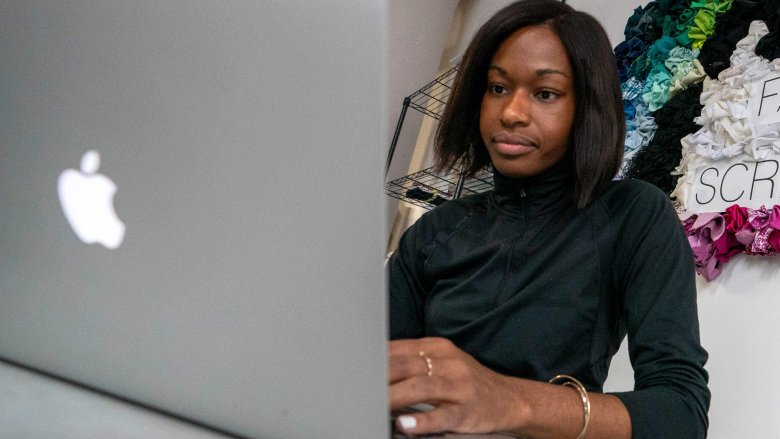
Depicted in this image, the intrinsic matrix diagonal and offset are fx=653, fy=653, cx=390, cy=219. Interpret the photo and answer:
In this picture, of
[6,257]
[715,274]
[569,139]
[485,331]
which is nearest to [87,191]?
[6,257]

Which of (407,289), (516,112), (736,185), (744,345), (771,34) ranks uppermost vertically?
(771,34)

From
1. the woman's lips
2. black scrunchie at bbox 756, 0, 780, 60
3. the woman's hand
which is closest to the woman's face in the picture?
the woman's lips

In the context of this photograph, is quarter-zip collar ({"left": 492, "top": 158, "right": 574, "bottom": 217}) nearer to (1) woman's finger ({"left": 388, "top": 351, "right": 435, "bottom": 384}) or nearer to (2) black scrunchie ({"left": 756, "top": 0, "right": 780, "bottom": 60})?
(1) woman's finger ({"left": 388, "top": 351, "right": 435, "bottom": 384})

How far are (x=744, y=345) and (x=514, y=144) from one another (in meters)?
0.74

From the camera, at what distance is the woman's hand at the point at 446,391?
0.44 meters

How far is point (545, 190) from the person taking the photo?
91cm

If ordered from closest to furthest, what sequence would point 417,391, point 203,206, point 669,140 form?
point 203,206
point 417,391
point 669,140

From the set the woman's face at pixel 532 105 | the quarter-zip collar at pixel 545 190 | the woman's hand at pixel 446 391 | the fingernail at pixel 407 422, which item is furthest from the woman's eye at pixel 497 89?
the fingernail at pixel 407 422

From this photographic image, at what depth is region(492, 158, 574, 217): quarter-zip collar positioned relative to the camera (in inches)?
35.7

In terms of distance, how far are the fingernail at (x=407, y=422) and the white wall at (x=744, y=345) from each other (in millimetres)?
1042

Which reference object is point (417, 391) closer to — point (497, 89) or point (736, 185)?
point (497, 89)

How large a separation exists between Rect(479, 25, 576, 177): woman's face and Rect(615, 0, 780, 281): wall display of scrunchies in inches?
23.5

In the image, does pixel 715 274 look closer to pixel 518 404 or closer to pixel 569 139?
pixel 569 139

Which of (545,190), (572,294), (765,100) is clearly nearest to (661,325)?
(572,294)
